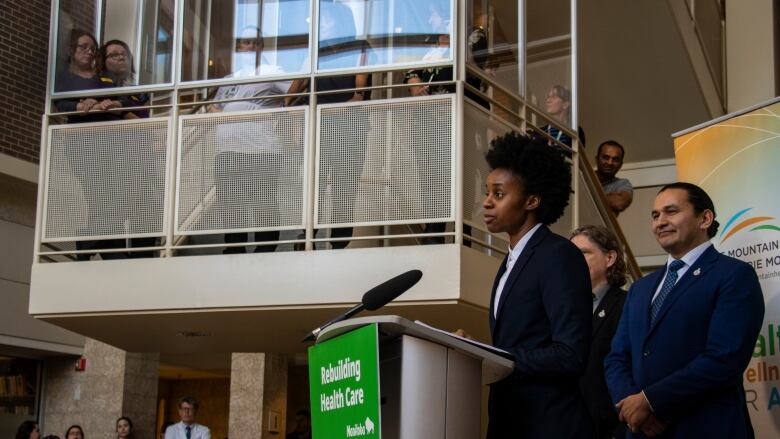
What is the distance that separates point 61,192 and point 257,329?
6.37ft

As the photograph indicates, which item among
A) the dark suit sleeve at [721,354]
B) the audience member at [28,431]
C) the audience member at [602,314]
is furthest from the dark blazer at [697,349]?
the audience member at [28,431]

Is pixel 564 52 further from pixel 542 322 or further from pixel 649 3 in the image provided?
pixel 542 322

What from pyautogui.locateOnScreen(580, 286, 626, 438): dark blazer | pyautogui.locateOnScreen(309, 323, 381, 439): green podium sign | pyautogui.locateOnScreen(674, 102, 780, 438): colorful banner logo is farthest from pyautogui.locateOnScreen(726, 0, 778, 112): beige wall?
pyautogui.locateOnScreen(309, 323, 381, 439): green podium sign

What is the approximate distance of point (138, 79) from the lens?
955 cm

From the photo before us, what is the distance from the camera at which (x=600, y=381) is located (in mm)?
5324

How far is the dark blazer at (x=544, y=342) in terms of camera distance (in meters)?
3.72

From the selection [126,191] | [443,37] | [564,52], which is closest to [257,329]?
[126,191]

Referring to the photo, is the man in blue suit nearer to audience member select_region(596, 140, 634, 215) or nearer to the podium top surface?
the podium top surface

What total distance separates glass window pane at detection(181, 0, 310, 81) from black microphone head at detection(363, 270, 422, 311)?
538cm

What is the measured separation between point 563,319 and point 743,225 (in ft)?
8.65

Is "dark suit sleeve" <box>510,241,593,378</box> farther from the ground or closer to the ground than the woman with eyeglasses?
closer to the ground

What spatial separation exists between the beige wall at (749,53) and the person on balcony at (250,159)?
720 cm

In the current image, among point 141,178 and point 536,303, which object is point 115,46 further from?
point 536,303

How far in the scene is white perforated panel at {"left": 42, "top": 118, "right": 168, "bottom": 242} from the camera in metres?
9.14
